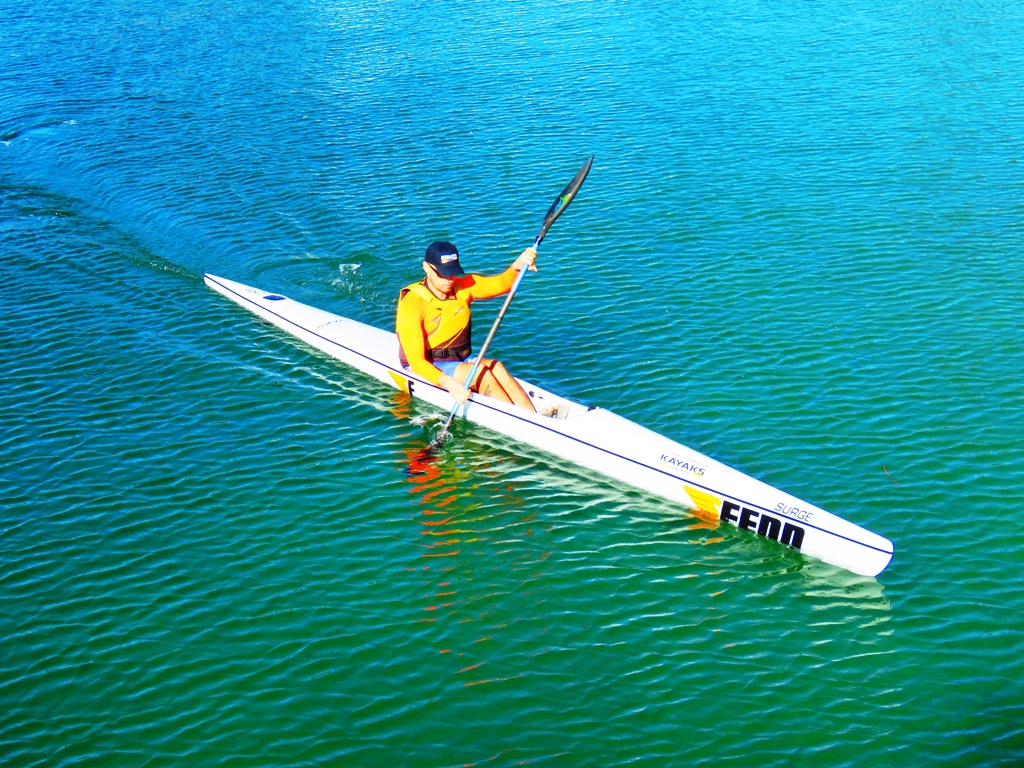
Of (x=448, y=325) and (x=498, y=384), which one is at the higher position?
(x=448, y=325)

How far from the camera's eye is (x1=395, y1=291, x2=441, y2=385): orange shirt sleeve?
10484 mm

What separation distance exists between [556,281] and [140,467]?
5.95 m

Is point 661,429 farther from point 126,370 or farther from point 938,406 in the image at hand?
point 126,370

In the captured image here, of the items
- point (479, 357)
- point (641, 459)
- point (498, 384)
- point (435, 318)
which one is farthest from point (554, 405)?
point (435, 318)

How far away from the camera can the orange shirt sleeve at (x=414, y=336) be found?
10484 mm

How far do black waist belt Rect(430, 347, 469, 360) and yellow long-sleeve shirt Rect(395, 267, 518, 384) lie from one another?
0.01 meters

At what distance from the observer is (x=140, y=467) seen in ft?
33.7

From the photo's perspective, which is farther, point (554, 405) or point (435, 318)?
point (435, 318)

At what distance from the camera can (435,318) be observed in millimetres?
10703

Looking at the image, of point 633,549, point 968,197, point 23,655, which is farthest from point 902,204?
point 23,655

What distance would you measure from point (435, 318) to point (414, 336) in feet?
1.16

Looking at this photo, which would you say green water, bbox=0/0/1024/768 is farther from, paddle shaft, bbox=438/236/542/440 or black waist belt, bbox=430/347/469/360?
black waist belt, bbox=430/347/469/360

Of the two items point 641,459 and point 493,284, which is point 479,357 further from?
point 641,459

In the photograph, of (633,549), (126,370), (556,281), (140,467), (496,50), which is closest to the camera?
(633,549)
